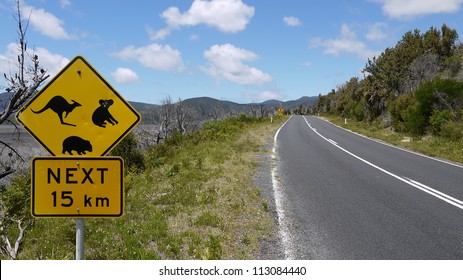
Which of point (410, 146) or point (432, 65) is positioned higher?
point (432, 65)

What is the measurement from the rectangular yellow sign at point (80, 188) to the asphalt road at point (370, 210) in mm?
2682

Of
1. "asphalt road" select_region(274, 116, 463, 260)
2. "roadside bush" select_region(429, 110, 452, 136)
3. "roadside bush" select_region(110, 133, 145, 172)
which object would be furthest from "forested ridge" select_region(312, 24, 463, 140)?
"roadside bush" select_region(110, 133, 145, 172)

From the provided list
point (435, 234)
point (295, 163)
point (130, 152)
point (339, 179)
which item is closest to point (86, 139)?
point (435, 234)

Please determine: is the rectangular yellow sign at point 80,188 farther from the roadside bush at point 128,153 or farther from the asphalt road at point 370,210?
the roadside bush at point 128,153

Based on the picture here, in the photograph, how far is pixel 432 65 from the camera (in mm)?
36344

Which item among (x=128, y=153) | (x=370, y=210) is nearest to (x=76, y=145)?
(x=370, y=210)

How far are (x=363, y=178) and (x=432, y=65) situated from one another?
30.9 metres

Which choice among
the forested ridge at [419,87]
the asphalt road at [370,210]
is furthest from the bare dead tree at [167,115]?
the asphalt road at [370,210]

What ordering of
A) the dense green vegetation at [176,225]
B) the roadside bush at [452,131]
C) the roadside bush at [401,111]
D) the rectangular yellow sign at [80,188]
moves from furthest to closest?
the roadside bush at [401,111] → the roadside bush at [452,131] → the dense green vegetation at [176,225] → the rectangular yellow sign at [80,188]

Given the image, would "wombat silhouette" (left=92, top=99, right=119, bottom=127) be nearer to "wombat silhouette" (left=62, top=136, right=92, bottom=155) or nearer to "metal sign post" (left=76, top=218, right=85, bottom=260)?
"wombat silhouette" (left=62, top=136, right=92, bottom=155)

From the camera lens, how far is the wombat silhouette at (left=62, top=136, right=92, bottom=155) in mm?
3391

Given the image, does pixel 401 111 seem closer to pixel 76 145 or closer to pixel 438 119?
pixel 438 119

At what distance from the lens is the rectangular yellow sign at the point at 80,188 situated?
11.0 ft
